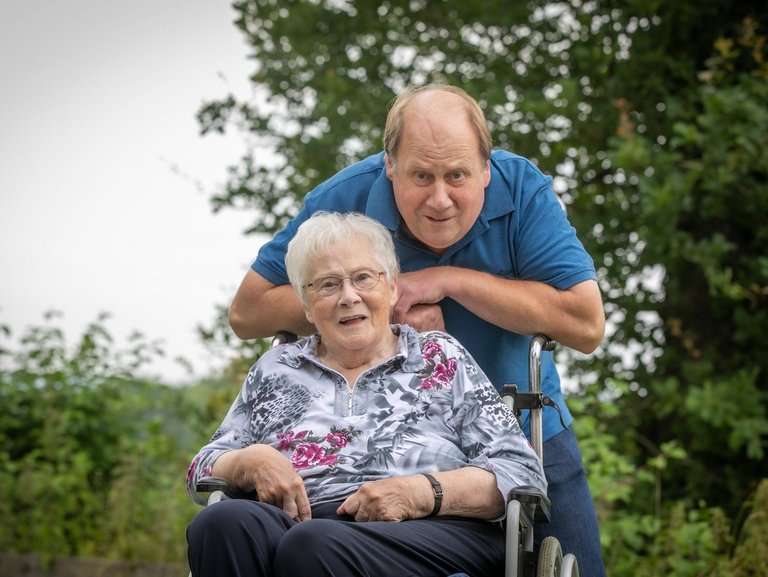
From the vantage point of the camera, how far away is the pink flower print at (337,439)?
260cm

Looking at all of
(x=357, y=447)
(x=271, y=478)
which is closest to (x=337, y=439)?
(x=357, y=447)

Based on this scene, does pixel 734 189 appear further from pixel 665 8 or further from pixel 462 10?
pixel 462 10

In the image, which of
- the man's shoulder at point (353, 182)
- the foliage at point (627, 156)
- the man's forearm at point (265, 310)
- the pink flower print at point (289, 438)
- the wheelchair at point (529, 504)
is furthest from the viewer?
the foliage at point (627, 156)

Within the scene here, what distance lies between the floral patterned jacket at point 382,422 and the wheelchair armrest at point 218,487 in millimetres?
47

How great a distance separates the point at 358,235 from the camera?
2754 millimetres

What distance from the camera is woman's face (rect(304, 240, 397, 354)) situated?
2723mm

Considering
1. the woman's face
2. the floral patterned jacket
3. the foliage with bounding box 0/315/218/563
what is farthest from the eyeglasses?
the foliage with bounding box 0/315/218/563

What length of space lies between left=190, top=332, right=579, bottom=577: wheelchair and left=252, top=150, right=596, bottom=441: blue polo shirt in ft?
0.49

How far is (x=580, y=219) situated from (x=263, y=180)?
1.58 metres

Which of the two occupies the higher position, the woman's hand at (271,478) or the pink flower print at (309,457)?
the pink flower print at (309,457)

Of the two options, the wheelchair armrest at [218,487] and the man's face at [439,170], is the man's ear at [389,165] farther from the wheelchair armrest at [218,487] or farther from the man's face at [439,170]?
the wheelchair armrest at [218,487]

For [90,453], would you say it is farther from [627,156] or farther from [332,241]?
[332,241]

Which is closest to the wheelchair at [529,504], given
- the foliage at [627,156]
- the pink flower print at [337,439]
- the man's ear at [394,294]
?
the pink flower print at [337,439]

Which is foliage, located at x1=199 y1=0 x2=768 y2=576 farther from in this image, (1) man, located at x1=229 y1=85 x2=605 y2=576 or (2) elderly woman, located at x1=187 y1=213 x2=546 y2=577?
(2) elderly woman, located at x1=187 y1=213 x2=546 y2=577
